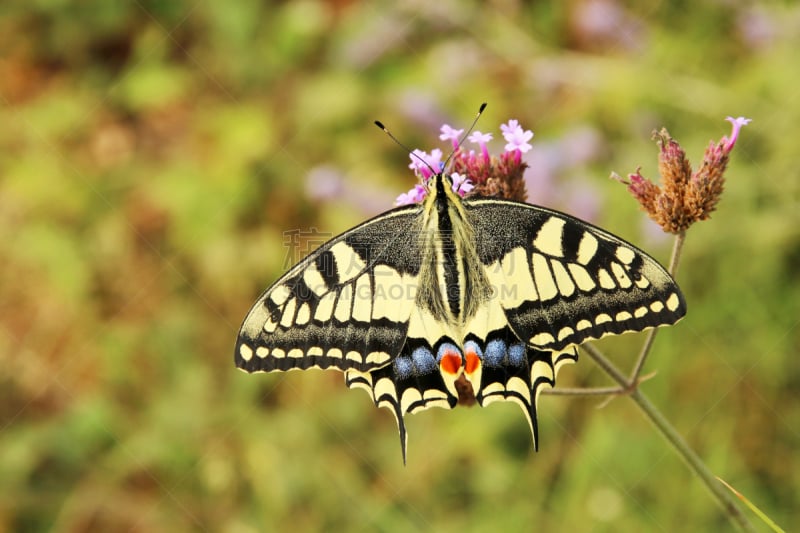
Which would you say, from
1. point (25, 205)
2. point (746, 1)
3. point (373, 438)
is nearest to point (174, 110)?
point (25, 205)

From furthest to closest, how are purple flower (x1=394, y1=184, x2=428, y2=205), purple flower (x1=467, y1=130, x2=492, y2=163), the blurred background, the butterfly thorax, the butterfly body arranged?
the blurred background, purple flower (x1=394, y1=184, x2=428, y2=205), purple flower (x1=467, y1=130, x2=492, y2=163), the butterfly thorax, the butterfly body

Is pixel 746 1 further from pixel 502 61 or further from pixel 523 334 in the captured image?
pixel 523 334

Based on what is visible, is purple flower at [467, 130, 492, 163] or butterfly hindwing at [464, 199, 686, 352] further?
purple flower at [467, 130, 492, 163]


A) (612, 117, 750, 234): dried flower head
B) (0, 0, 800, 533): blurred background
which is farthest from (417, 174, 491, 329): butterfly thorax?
(0, 0, 800, 533): blurred background

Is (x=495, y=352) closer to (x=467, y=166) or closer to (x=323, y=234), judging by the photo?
(x=467, y=166)

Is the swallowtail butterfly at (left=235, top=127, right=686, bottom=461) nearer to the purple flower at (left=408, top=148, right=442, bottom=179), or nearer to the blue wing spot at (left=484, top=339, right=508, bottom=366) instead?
the blue wing spot at (left=484, top=339, right=508, bottom=366)

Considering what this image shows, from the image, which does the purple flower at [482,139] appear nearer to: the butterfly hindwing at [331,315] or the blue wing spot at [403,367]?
the butterfly hindwing at [331,315]

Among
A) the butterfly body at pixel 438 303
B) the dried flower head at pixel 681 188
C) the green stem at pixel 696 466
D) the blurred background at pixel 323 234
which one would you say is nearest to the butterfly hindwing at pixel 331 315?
the butterfly body at pixel 438 303
